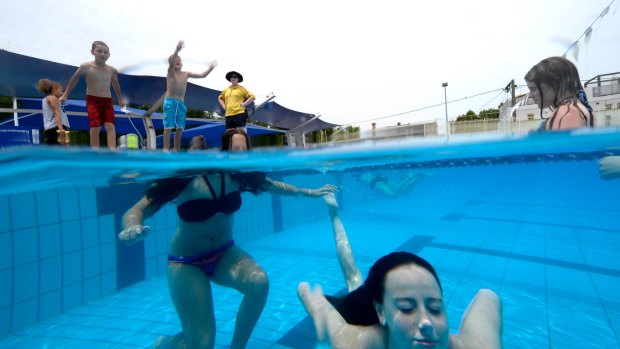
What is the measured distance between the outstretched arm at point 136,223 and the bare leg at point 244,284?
2.84ft

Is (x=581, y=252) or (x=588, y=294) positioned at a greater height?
(x=581, y=252)

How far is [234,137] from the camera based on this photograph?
13.2ft

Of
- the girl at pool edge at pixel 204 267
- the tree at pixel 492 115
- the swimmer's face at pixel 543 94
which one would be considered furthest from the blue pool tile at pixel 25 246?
the tree at pixel 492 115

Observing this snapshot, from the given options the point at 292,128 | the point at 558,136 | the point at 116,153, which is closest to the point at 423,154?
the point at 558,136

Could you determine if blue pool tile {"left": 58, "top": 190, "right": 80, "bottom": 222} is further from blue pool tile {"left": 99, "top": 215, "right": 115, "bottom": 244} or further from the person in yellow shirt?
the person in yellow shirt

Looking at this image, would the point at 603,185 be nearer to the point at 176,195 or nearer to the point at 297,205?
the point at 297,205

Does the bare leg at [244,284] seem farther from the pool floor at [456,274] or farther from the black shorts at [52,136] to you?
the black shorts at [52,136]

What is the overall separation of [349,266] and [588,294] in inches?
137

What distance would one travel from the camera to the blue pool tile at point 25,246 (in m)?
3.74

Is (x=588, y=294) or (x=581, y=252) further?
(x=581, y=252)

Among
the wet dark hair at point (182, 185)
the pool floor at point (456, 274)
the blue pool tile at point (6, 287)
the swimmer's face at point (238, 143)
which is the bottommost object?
the pool floor at point (456, 274)

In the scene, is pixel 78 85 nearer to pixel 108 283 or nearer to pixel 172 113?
pixel 172 113

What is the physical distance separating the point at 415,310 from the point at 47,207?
4565 millimetres

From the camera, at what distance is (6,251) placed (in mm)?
3664
